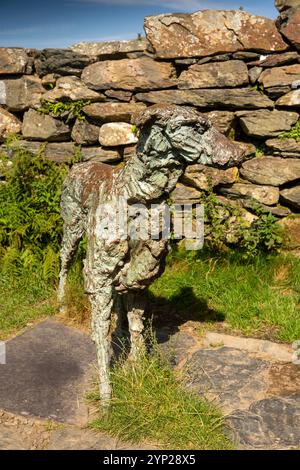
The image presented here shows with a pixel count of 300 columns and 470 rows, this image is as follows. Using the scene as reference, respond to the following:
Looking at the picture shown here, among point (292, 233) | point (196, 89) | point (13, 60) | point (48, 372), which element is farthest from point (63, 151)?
point (48, 372)

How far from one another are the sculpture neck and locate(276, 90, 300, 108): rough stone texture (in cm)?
305

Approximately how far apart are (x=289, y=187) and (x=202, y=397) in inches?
122

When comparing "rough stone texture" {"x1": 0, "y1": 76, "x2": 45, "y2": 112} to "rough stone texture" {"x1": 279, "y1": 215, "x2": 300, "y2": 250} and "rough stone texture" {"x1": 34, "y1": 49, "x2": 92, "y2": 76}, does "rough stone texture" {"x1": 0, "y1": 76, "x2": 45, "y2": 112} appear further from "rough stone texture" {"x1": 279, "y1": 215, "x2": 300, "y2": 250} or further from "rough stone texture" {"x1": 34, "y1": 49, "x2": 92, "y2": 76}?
"rough stone texture" {"x1": 279, "y1": 215, "x2": 300, "y2": 250}

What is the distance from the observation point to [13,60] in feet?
20.4

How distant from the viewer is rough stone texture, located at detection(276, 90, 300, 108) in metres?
5.50

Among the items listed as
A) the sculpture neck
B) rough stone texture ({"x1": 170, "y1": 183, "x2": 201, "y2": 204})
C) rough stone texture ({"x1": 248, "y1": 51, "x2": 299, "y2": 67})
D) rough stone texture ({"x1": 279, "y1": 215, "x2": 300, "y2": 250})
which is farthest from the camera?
rough stone texture ({"x1": 170, "y1": 183, "x2": 201, "y2": 204})

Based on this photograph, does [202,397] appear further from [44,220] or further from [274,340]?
[44,220]

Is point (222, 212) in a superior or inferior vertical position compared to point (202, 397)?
superior

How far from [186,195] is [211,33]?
1.78m

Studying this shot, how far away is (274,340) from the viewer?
14.5ft

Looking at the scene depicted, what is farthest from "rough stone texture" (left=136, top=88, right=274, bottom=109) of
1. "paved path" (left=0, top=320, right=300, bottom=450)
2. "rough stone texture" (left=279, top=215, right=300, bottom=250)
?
"paved path" (left=0, top=320, right=300, bottom=450)

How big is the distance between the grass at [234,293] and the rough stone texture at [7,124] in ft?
8.41

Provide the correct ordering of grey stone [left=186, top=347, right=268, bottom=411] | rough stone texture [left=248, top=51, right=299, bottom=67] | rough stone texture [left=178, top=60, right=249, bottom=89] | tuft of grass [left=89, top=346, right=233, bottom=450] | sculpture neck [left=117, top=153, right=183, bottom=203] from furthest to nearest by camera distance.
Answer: rough stone texture [left=178, top=60, right=249, bottom=89] < rough stone texture [left=248, top=51, right=299, bottom=67] < grey stone [left=186, top=347, right=268, bottom=411] < tuft of grass [left=89, top=346, right=233, bottom=450] < sculpture neck [left=117, top=153, right=183, bottom=203]
